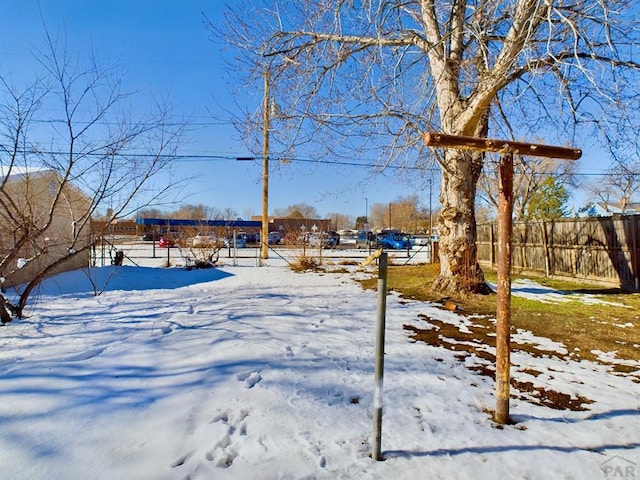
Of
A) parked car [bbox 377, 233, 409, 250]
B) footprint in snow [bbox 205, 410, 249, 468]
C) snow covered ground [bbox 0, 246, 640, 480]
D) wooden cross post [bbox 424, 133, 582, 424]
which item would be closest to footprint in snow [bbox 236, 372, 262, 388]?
snow covered ground [bbox 0, 246, 640, 480]

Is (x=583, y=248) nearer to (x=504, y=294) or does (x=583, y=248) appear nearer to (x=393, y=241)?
(x=504, y=294)

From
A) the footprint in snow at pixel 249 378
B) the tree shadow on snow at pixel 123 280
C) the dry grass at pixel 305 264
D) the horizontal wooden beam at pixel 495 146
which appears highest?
the horizontal wooden beam at pixel 495 146

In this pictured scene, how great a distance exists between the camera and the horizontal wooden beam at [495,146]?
2008mm

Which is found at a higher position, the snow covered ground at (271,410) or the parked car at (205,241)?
the parked car at (205,241)

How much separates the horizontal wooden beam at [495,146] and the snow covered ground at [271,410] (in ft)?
5.99

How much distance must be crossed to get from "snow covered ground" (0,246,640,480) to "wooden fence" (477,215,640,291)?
6520 millimetres

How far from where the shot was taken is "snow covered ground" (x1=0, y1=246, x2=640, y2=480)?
1748 mm

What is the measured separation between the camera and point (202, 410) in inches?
88.7

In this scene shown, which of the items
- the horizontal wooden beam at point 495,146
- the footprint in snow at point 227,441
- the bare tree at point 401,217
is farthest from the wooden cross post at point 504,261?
the bare tree at point 401,217

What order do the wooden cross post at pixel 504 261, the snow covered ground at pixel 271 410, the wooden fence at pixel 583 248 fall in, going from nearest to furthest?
the snow covered ground at pixel 271 410 < the wooden cross post at pixel 504 261 < the wooden fence at pixel 583 248

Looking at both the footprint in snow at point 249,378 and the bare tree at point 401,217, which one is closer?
the footprint in snow at point 249,378

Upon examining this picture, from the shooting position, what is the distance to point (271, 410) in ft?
7.49

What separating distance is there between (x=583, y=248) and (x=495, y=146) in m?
9.29

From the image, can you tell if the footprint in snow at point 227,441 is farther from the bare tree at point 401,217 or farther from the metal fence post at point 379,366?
the bare tree at point 401,217
